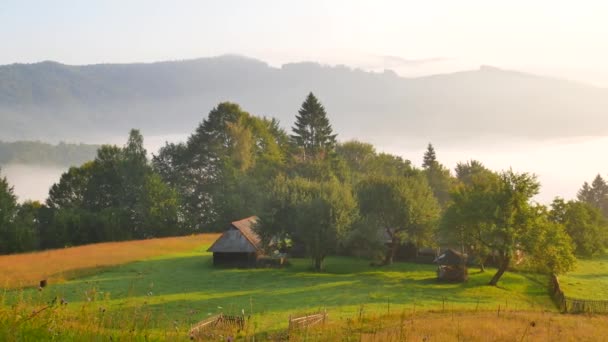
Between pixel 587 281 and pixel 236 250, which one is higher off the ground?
pixel 236 250

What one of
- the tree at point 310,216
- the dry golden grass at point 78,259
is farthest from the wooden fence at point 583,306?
the dry golden grass at point 78,259

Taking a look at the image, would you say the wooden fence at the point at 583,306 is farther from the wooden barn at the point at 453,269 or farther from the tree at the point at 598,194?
the tree at the point at 598,194

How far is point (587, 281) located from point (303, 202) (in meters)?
26.7

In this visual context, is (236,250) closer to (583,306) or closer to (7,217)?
(583,306)

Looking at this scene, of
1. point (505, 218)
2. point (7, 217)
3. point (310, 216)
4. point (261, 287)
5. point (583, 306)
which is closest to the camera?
point (583, 306)

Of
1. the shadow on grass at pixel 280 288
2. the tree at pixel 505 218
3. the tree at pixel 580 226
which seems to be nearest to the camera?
the shadow on grass at pixel 280 288

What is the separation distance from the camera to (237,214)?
76875 millimetres

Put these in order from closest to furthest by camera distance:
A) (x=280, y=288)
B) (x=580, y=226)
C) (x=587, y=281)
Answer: (x=280, y=288)
(x=587, y=281)
(x=580, y=226)

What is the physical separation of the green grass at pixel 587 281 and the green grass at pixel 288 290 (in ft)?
6.87

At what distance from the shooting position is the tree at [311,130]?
9531 cm

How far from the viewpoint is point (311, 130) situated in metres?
96.1

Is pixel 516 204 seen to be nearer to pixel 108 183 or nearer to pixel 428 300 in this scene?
pixel 428 300

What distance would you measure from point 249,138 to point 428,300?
2460 inches

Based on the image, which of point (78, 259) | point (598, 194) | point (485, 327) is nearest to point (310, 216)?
point (78, 259)
